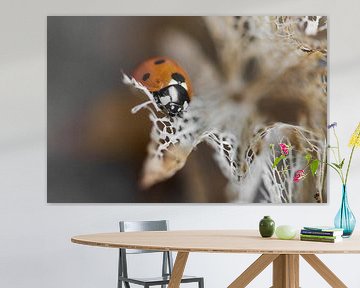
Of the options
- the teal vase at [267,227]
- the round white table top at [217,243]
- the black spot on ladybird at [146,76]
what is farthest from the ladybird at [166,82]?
the teal vase at [267,227]

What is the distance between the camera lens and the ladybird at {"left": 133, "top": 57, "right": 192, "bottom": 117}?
597 cm

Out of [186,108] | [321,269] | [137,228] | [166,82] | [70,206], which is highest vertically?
[166,82]

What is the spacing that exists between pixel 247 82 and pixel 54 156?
61.9 inches

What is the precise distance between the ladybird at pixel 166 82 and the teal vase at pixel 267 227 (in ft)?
6.51

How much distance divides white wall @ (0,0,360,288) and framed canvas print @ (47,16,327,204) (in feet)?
0.27

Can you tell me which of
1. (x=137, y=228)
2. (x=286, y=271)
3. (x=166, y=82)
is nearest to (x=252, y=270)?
(x=286, y=271)

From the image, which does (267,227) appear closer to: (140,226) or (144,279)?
(144,279)

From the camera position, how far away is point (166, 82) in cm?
598

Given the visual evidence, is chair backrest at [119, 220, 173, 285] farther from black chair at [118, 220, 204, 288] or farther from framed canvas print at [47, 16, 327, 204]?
framed canvas print at [47, 16, 327, 204]

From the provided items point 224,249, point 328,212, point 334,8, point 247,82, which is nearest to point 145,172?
point 247,82

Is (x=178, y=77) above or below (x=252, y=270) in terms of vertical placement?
above

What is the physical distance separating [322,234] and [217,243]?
1.78 ft

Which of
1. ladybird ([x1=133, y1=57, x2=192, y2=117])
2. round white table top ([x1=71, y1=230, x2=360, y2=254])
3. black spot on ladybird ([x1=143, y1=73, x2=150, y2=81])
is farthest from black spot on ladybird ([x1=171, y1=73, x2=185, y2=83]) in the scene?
round white table top ([x1=71, y1=230, x2=360, y2=254])

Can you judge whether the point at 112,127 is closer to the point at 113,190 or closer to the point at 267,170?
the point at 113,190
